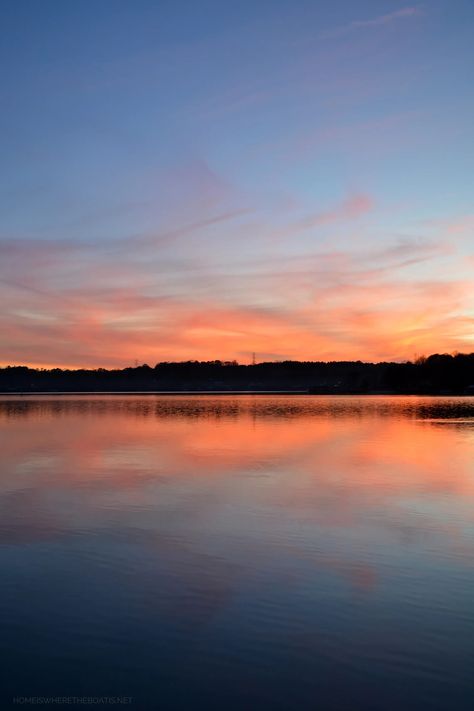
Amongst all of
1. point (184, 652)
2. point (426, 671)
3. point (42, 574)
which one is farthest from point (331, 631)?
point (42, 574)

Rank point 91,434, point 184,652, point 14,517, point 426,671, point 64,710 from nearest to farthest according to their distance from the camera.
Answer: point 64,710 < point 426,671 < point 184,652 < point 14,517 < point 91,434

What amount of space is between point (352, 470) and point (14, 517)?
54.9 feet

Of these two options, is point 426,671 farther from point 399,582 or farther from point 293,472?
point 293,472

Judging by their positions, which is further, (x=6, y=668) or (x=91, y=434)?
(x=91, y=434)

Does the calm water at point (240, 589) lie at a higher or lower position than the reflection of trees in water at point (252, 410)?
lower

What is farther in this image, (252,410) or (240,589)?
(252,410)

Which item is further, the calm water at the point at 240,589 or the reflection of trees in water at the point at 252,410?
the reflection of trees in water at the point at 252,410

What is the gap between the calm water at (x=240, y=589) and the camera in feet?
29.1

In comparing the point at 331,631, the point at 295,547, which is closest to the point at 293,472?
the point at 295,547

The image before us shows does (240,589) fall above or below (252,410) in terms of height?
below

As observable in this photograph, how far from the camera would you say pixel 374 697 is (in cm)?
841

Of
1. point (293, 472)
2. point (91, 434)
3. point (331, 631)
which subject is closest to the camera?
point (331, 631)

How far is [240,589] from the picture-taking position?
12.6m

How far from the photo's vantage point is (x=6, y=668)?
9.17 meters
